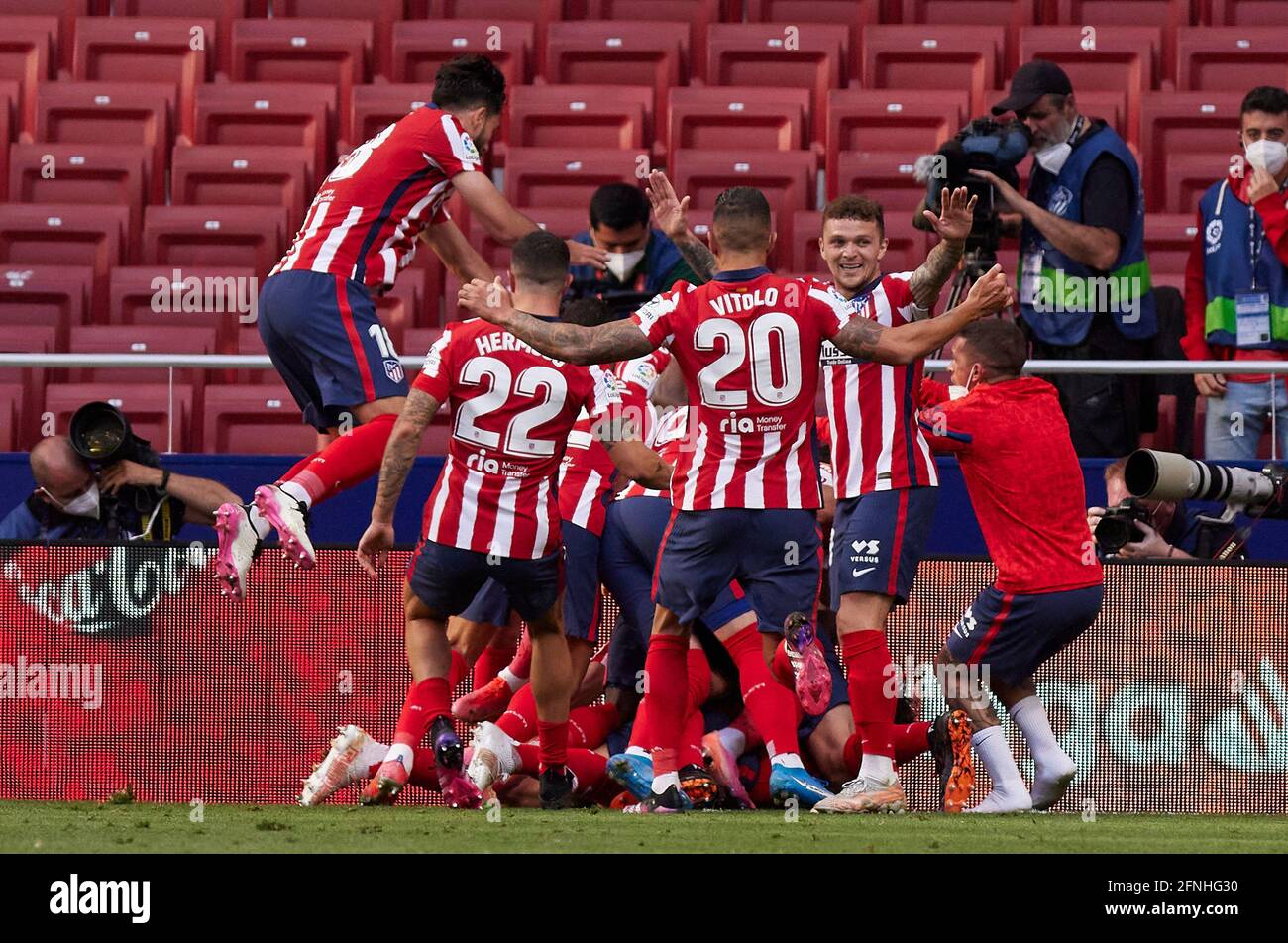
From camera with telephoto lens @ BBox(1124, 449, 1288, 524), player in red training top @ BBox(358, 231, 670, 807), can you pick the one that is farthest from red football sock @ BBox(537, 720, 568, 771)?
camera with telephoto lens @ BBox(1124, 449, 1288, 524)

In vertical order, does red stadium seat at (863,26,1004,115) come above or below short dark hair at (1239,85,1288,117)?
above

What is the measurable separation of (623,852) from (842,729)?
239 cm

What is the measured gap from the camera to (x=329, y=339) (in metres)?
6.38

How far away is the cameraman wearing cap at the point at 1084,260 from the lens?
801cm

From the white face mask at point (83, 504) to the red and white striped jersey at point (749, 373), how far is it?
8.02ft

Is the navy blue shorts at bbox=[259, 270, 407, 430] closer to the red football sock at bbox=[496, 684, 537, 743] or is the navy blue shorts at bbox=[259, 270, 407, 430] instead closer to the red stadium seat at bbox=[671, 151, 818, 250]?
the red football sock at bbox=[496, 684, 537, 743]

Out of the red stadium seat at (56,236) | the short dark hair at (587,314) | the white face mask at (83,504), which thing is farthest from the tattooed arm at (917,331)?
the red stadium seat at (56,236)

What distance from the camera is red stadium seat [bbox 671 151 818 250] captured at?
33.5ft

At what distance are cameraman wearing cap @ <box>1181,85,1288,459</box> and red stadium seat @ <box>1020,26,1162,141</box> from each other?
8.08 ft

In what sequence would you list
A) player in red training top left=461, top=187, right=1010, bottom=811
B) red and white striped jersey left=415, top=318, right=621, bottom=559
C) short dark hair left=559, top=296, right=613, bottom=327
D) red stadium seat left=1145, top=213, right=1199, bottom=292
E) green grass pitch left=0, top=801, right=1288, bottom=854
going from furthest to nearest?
red stadium seat left=1145, top=213, right=1199, bottom=292 → short dark hair left=559, top=296, right=613, bottom=327 → red and white striped jersey left=415, top=318, right=621, bottom=559 → player in red training top left=461, top=187, right=1010, bottom=811 → green grass pitch left=0, top=801, right=1288, bottom=854

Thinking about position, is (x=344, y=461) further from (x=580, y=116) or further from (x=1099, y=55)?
(x=1099, y=55)

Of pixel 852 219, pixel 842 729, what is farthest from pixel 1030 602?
pixel 852 219

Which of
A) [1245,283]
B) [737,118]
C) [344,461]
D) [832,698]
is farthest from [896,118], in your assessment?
[344,461]

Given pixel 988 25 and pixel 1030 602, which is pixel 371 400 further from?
pixel 988 25
